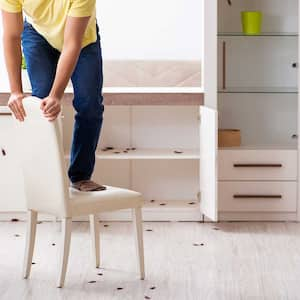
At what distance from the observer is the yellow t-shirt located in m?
3.10

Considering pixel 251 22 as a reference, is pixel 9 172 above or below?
below

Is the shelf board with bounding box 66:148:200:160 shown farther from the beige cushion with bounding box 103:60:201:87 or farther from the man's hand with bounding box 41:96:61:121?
the man's hand with bounding box 41:96:61:121

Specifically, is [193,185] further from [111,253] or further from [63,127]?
[111,253]

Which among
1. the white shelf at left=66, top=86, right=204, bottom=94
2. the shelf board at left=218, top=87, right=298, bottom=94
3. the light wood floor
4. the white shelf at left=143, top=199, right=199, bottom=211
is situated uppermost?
the white shelf at left=66, top=86, right=204, bottom=94

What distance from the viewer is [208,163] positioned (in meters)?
4.18

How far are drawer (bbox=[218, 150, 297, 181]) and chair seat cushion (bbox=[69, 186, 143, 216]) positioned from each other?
4.02 ft

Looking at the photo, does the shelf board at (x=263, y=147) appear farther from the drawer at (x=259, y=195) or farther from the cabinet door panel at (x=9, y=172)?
the cabinet door panel at (x=9, y=172)

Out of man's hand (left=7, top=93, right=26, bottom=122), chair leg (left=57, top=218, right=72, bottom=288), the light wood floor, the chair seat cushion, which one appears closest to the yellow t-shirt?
man's hand (left=7, top=93, right=26, bottom=122)

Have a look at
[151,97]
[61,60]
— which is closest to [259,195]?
[151,97]

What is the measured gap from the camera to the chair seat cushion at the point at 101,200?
10.2 ft

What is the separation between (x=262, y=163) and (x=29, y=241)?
60.6 inches

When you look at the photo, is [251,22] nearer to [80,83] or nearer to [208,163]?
[208,163]

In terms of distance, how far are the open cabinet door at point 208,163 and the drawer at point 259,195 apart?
0.53 feet

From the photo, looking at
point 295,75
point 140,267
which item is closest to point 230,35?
point 295,75
